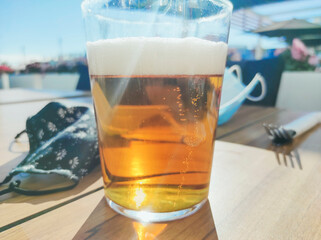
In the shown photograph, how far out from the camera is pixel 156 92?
A: 283mm

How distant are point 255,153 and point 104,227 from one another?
0.39m

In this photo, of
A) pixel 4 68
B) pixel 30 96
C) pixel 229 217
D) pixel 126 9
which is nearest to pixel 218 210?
pixel 229 217

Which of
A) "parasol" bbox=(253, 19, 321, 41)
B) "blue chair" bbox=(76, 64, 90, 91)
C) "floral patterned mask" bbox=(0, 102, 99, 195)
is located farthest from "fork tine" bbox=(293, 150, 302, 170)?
"parasol" bbox=(253, 19, 321, 41)

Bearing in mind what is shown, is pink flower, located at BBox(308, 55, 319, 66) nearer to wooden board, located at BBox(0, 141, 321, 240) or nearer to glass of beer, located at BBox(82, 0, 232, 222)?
wooden board, located at BBox(0, 141, 321, 240)

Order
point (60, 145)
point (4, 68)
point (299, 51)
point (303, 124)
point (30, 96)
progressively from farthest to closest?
point (4, 68) → point (299, 51) → point (30, 96) → point (303, 124) → point (60, 145)

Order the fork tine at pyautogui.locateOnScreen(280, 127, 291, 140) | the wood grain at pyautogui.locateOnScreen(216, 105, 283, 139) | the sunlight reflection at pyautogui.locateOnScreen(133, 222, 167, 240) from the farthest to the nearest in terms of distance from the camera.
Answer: the wood grain at pyautogui.locateOnScreen(216, 105, 283, 139), the fork tine at pyautogui.locateOnScreen(280, 127, 291, 140), the sunlight reflection at pyautogui.locateOnScreen(133, 222, 167, 240)

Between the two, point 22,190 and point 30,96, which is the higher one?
point 22,190

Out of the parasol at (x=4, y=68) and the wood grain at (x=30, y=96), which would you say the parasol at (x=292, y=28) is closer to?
the wood grain at (x=30, y=96)

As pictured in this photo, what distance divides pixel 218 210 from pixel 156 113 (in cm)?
16

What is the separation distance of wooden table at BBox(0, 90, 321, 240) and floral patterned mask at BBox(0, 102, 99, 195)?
0.08 feet

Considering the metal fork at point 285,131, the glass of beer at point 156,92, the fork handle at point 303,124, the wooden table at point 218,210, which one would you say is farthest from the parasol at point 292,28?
the glass of beer at point 156,92

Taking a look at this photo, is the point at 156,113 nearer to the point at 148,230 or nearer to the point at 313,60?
the point at 148,230

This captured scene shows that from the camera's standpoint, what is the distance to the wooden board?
0.28 meters

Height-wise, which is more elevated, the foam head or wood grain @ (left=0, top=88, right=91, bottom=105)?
the foam head
